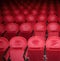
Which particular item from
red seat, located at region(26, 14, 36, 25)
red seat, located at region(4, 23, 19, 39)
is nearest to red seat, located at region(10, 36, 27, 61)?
red seat, located at region(4, 23, 19, 39)

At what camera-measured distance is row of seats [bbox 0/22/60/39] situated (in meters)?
2.12

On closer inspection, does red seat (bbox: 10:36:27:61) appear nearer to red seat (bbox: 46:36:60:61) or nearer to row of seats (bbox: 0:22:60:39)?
red seat (bbox: 46:36:60:61)

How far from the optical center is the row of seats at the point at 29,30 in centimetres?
212

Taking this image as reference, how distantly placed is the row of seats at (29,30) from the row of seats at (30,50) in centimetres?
45

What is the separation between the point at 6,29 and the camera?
2215mm

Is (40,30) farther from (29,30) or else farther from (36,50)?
(36,50)

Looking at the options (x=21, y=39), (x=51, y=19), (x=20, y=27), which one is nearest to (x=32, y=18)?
(x=51, y=19)

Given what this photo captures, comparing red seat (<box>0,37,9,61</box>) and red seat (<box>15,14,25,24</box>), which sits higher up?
red seat (<box>15,14,25,24</box>)

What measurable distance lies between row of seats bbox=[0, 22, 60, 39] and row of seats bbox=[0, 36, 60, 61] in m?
0.45

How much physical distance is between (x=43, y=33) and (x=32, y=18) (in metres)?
0.54

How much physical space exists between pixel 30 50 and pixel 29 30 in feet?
1.92

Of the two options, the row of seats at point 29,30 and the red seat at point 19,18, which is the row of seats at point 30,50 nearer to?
the row of seats at point 29,30

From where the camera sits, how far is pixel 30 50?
1625mm

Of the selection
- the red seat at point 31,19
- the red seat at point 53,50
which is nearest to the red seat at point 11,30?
the red seat at point 31,19
